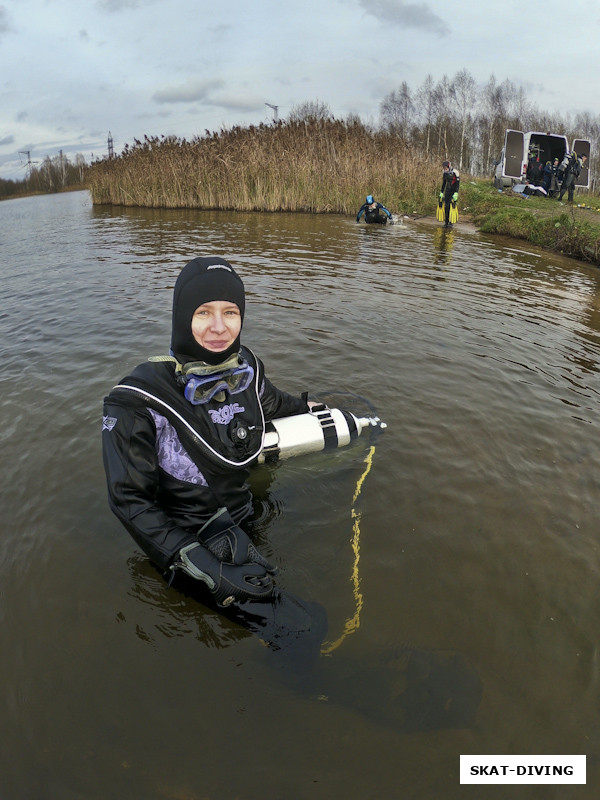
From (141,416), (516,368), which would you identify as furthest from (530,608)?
(516,368)

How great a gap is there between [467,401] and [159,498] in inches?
135

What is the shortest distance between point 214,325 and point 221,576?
127 cm

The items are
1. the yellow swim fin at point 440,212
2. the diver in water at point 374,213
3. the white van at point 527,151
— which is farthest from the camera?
the white van at point 527,151

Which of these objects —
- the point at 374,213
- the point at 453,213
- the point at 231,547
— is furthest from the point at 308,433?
the point at 453,213

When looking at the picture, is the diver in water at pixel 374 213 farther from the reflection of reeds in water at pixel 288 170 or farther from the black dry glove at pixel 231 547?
the black dry glove at pixel 231 547

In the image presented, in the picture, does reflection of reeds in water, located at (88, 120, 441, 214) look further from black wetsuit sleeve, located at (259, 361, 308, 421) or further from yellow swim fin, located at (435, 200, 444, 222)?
black wetsuit sleeve, located at (259, 361, 308, 421)

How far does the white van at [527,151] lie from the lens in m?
23.5

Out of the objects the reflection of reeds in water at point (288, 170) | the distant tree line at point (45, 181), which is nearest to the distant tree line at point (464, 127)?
the distant tree line at point (45, 181)

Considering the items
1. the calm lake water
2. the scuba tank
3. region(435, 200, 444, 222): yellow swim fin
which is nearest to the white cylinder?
the scuba tank

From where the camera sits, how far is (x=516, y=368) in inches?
229

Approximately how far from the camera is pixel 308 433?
149 inches

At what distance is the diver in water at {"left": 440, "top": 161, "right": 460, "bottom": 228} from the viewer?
15.1 meters

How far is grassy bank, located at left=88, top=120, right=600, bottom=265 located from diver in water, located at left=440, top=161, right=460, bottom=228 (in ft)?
4.22

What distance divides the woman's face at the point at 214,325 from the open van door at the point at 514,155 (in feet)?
85.1
